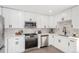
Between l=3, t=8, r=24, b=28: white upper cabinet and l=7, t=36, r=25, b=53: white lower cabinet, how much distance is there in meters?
0.73

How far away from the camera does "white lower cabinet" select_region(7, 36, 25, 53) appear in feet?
10.1

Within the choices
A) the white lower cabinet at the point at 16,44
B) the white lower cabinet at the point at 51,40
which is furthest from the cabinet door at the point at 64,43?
the white lower cabinet at the point at 16,44

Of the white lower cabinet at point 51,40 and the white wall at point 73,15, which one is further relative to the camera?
the white lower cabinet at point 51,40

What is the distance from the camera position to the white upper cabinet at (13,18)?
3348 millimetres

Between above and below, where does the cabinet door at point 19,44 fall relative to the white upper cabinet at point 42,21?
below

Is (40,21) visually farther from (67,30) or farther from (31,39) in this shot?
(67,30)

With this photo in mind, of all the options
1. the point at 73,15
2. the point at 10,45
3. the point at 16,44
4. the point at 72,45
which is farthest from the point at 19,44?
the point at 73,15

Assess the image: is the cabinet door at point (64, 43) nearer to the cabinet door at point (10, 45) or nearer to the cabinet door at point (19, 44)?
the cabinet door at point (19, 44)

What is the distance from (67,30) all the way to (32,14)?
222 centimetres

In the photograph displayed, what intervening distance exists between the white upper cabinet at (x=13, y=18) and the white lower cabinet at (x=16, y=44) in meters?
0.73

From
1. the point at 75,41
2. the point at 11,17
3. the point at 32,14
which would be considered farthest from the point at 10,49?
the point at 75,41

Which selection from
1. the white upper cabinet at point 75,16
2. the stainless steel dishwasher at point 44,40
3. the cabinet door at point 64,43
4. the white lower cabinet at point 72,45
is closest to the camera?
the white lower cabinet at point 72,45

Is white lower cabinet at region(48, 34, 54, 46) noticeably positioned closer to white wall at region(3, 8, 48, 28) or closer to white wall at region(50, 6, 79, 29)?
white wall at region(3, 8, 48, 28)

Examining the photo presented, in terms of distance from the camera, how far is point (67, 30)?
409 cm
